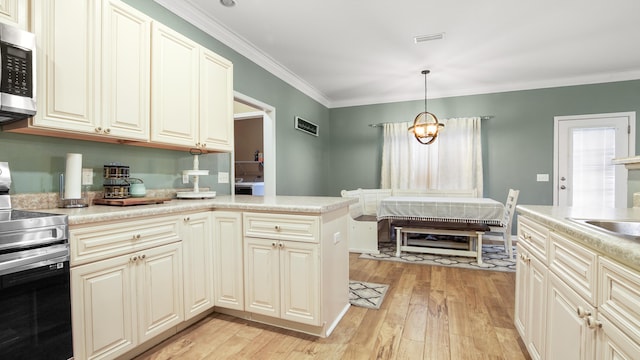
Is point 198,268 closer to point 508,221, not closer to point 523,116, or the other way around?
point 508,221

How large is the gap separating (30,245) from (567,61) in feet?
18.3

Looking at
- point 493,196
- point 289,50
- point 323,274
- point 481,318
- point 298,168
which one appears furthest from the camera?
point 493,196

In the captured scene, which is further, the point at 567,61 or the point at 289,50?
the point at 567,61

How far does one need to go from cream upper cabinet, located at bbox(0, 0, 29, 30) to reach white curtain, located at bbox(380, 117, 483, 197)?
4.91m

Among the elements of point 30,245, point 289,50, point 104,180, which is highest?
point 289,50

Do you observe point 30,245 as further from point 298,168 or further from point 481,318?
point 298,168

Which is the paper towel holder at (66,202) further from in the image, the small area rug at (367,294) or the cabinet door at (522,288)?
the cabinet door at (522,288)

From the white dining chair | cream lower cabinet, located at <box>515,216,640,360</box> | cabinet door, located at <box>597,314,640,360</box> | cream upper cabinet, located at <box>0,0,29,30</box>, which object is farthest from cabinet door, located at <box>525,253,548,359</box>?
cream upper cabinet, located at <box>0,0,29,30</box>

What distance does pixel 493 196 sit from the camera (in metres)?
5.08

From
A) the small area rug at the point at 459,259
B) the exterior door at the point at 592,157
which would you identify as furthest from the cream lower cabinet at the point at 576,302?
the exterior door at the point at 592,157

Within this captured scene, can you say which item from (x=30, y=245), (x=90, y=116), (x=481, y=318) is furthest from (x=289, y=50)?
(x=481, y=318)

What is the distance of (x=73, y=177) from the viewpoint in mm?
1756

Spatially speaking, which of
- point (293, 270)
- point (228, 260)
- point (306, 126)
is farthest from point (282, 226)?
point (306, 126)

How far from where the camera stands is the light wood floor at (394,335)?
6.01ft
